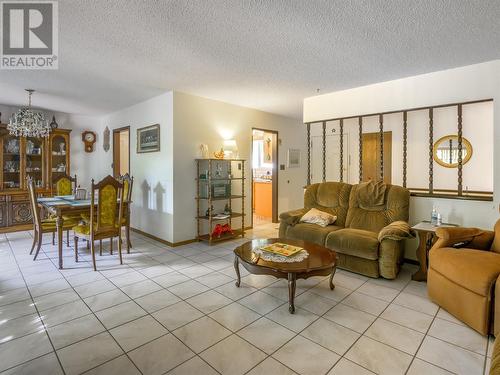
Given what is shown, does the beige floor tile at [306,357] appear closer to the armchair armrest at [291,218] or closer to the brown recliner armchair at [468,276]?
the brown recliner armchair at [468,276]

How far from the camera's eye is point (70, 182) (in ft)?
16.6

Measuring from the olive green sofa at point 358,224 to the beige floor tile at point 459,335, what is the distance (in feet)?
2.71

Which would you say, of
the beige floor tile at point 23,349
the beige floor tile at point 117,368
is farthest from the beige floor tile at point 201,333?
the beige floor tile at point 23,349

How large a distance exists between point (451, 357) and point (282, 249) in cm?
144

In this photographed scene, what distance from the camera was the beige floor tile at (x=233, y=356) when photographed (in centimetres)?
171

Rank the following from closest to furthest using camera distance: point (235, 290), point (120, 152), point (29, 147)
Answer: point (235, 290) < point (29, 147) < point (120, 152)

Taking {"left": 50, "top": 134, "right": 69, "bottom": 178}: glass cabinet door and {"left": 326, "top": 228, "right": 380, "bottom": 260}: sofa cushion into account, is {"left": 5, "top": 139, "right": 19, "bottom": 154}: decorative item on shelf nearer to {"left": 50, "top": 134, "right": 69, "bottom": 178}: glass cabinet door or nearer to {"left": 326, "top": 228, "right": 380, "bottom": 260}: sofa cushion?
{"left": 50, "top": 134, "right": 69, "bottom": 178}: glass cabinet door

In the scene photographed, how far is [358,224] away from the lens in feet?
12.1

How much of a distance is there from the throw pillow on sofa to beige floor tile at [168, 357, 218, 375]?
2.45m

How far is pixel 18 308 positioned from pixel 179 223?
2.25m

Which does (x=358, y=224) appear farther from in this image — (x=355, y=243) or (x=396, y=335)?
(x=396, y=335)

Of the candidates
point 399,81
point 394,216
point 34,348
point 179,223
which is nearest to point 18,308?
point 34,348

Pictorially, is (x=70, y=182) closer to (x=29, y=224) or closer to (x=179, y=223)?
(x=29, y=224)

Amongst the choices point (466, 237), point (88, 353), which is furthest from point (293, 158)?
point (88, 353)
